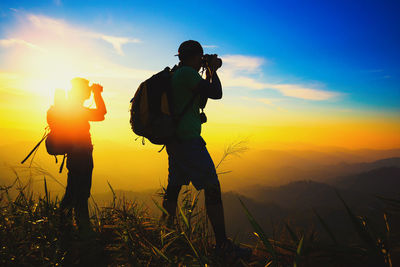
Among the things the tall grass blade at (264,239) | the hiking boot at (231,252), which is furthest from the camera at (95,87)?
→ the tall grass blade at (264,239)

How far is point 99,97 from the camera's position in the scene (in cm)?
308

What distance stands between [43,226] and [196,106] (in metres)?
1.93

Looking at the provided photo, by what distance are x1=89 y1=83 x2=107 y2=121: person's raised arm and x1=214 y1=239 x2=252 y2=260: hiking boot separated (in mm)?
2157

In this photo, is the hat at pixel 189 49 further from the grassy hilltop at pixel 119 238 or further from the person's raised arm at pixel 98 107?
the grassy hilltop at pixel 119 238

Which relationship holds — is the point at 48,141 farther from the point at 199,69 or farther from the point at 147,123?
the point at 199,69

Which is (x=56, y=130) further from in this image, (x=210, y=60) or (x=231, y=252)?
(x=231, y=252)

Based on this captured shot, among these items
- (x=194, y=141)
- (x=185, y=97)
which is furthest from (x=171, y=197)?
(x=185, y=97)

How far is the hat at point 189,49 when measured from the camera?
2.51 m

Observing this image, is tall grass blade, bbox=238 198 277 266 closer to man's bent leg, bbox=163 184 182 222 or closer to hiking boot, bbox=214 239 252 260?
hiking boot, bbox=214 239 252 260

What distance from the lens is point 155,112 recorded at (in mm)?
2316

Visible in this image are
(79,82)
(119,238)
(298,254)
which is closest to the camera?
(298,254)

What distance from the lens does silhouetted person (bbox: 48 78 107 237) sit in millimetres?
2674

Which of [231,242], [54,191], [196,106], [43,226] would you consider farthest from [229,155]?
[54,191]

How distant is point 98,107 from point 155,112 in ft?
3.88
